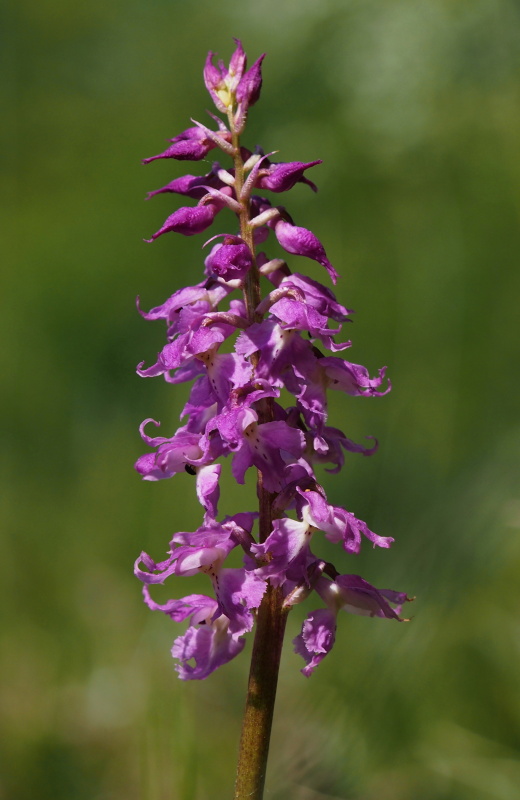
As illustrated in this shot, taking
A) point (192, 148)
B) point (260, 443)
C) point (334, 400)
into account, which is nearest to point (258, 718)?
point (260, 443)

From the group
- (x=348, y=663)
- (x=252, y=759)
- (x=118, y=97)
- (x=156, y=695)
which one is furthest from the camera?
(x=118, y=97)

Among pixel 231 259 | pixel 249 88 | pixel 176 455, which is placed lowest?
pixel 176 455

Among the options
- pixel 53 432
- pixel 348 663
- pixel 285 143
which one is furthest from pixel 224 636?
pixel 285 143

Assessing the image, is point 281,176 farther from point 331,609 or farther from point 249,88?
point 331,609

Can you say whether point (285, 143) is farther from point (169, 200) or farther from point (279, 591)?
point (279, 591)

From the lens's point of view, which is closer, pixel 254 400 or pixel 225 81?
pixel 254 400

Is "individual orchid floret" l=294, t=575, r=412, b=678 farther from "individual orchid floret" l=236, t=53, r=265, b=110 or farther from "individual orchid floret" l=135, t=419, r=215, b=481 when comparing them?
"individual orchid floret" l=236, t=53, r=265, b=110

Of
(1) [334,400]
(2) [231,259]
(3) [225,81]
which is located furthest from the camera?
(1) [334,400]
